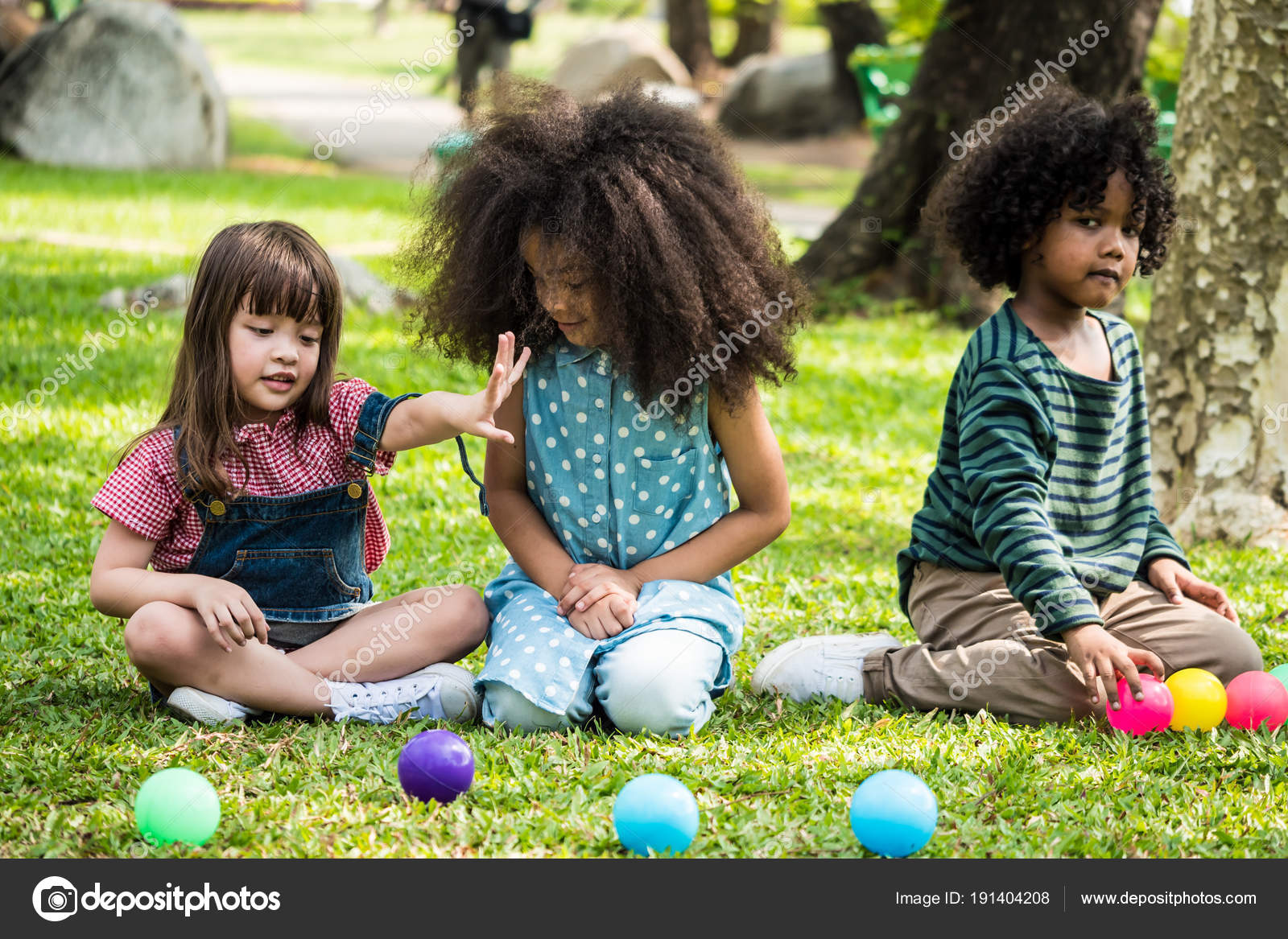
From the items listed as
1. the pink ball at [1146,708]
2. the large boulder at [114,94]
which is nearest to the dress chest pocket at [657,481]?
the pink ball at [1146,708]

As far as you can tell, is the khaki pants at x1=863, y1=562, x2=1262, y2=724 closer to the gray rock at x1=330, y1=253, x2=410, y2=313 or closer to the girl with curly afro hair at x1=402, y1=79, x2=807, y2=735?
the girl with curly afro hair at x1=402, y1=79, x2=807, y2=735

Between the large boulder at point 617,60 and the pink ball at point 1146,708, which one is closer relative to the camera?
the pink ball at point 1146,708

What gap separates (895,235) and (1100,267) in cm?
634

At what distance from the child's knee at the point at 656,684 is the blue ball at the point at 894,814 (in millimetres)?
636

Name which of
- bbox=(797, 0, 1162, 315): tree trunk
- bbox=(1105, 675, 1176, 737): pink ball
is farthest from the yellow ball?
bbox=(797, 0, 1162, 315): tree trunk

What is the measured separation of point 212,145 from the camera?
14789 mm

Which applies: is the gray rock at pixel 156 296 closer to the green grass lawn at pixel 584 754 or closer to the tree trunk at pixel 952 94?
the green grass lawn at pixel 584 754

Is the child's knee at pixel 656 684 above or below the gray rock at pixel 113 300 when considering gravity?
below

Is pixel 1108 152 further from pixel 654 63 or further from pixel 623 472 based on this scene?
pixel 654 63

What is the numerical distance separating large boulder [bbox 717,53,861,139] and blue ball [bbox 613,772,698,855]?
18618 millimetres

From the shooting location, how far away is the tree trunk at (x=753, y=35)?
2486 cm
